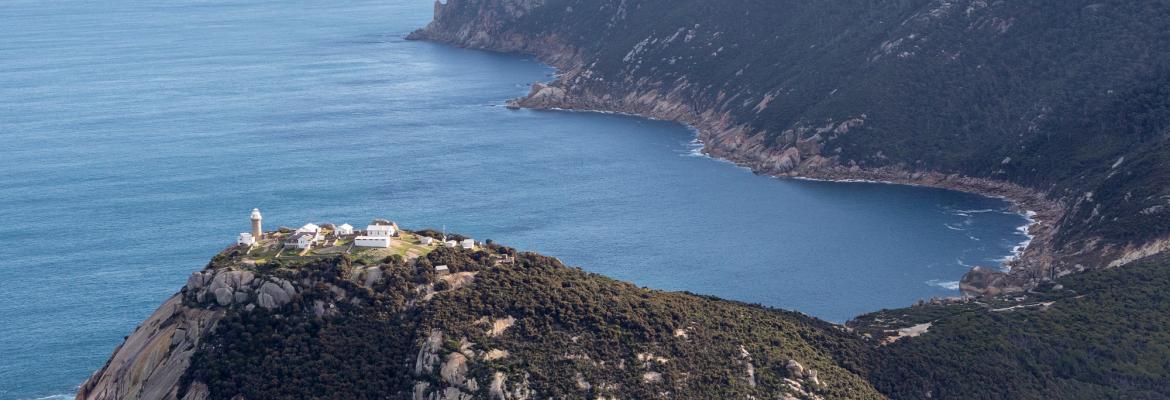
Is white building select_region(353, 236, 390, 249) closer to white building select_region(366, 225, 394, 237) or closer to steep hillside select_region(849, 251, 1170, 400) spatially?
white building select_region(366, 225, 394, 237)

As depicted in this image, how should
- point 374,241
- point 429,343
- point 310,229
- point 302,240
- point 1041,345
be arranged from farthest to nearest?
point 1041,345 < point 310,229 < point 374,241 < point 302,240 < point 429,343

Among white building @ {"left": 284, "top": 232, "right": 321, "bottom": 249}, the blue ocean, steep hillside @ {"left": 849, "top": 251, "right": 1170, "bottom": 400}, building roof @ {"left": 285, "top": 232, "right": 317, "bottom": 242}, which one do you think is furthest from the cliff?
the blue ocean

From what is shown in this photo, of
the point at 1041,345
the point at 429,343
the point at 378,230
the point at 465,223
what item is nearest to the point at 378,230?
the point at 378,230

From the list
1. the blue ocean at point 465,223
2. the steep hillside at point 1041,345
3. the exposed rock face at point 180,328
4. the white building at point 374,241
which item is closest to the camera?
the exposed rock face at point 180,328

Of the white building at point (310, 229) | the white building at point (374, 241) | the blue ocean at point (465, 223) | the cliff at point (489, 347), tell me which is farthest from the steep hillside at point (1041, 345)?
the white building at point (310, 229)

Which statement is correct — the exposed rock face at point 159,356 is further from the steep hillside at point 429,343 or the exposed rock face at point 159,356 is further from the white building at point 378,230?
the white building at point 378,230

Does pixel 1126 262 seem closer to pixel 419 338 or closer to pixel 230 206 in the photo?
pixel 419 338

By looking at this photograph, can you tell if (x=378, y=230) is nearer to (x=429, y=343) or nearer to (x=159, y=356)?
(x=429, y=343)
